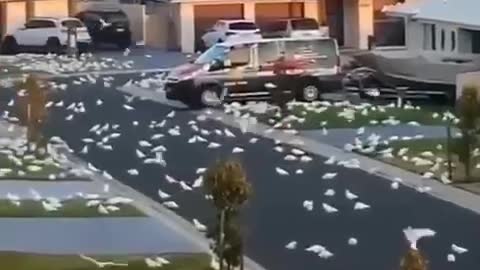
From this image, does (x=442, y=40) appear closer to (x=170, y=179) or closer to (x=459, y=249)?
(x=170, y=179)

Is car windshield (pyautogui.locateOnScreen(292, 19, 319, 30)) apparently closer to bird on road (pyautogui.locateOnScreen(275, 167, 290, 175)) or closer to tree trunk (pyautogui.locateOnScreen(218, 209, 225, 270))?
bird on road (pyautogui.locateOnScreen(275, 167, 290, 175))

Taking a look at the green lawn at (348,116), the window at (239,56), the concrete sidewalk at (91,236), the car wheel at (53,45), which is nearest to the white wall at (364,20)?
the car wheel at (53,45)

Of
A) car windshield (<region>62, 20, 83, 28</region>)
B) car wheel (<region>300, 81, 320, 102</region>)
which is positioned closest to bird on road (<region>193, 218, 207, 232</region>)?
car wheel (<region>300, 81, 320, 102</region>)

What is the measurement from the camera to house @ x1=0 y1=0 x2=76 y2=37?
187 ft

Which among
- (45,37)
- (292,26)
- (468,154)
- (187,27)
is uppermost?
(292,26)

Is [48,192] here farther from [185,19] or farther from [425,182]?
[185,19]

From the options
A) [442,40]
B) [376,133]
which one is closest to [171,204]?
[376,133]

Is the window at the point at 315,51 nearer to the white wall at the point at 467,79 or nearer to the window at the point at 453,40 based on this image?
the window at the point at 453,40

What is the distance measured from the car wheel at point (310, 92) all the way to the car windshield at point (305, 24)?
17.0 meters

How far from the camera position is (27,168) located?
21.5 meters

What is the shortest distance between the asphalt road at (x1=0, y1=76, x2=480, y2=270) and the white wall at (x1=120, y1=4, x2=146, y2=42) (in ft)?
104

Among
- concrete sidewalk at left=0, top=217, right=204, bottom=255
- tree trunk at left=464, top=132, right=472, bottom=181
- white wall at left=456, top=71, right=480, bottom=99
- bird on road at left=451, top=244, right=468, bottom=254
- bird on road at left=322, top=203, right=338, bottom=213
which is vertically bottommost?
bird on road at left=451, top=244, right=468, bottom=254

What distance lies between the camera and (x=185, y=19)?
54.2m

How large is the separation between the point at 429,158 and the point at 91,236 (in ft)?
25.4
